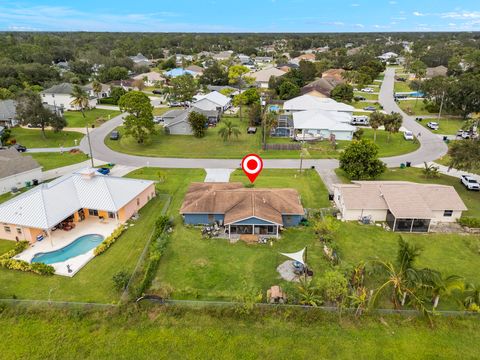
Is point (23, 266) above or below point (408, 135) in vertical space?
below

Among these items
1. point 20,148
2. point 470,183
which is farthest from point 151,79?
point 470,183

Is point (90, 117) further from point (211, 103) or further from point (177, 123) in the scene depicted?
point (211, 103)

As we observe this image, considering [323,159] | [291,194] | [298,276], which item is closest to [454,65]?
[323,159]

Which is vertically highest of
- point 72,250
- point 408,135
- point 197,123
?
point 197,123

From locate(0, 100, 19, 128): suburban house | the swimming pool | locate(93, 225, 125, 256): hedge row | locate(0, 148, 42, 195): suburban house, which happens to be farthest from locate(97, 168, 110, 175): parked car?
locate(0, 100, 19, 128): suburban house

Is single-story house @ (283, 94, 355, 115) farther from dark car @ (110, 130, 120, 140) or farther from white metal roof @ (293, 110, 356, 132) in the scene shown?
dark car @ (110, 130, 120, 140)

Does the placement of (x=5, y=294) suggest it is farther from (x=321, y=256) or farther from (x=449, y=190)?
(x=449, y=190)
